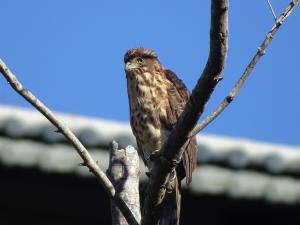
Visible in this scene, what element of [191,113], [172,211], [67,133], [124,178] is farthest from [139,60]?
[191,113]

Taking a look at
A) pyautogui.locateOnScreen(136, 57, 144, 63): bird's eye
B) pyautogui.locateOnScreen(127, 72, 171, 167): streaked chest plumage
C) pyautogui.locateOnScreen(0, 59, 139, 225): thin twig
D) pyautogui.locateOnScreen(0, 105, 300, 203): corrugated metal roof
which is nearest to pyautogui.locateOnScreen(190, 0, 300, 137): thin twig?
pyautogui.locateOnScreen(0, 59, 139, 225): thin twig

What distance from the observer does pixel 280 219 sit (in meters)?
4.77

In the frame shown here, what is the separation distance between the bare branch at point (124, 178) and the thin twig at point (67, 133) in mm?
156

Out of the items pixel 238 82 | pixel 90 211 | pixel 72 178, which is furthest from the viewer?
pixel 90 211

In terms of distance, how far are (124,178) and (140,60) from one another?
2.33m

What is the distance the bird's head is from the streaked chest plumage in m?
0.26

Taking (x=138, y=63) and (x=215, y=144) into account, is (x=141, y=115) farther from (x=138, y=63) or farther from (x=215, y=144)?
(x=215, y=144)

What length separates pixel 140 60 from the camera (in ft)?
20.5

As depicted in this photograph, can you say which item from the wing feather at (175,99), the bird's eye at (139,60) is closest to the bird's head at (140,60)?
the bird's eye at (139,60)

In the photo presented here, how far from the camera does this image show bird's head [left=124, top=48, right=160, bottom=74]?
242 inches

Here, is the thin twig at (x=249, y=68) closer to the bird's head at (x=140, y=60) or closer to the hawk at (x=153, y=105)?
the hawk at (x=153, y=105)

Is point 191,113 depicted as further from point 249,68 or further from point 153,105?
point 153,105

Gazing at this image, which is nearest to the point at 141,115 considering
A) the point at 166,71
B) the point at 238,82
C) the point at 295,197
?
the point at 166,71

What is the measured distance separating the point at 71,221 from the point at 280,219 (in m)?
0.93
